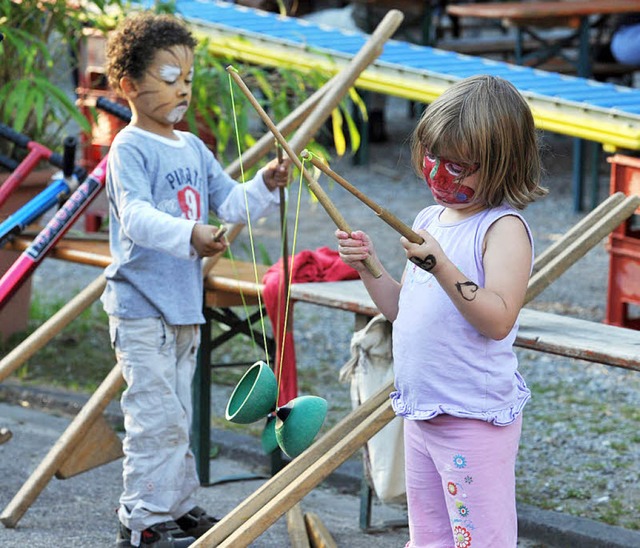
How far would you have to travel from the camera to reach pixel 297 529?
352 cm

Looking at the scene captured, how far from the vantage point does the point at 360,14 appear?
35.8ft

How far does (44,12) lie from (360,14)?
5973mm

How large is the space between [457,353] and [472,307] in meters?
0.16

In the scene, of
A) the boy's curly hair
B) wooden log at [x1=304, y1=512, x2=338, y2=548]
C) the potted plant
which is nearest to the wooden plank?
wooden log at [x1=304, y1=512, x2=338, y2=548]

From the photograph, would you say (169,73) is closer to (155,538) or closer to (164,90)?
(164,90)

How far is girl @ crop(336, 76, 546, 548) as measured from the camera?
236 centimetres

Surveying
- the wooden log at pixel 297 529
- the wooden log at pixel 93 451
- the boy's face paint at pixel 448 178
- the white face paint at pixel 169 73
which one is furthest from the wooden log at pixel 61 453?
the boy's face paint at pixel 448 178

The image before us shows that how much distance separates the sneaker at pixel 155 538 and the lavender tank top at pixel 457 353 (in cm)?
121

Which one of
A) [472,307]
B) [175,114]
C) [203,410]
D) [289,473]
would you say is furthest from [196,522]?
[472,307]

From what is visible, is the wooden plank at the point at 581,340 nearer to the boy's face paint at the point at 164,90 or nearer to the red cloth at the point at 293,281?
the red cloth at the point at 293,281

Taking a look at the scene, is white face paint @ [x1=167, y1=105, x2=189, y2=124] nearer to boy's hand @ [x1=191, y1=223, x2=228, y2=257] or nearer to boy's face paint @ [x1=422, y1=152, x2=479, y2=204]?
boy's hand @ [x1=191, y1=223, x2=228, y2=257]

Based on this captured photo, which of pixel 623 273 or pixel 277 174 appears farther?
pixel 623 273

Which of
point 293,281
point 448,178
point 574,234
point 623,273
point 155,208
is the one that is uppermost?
point 448,178

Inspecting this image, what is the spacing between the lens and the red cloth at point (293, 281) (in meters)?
3.74
